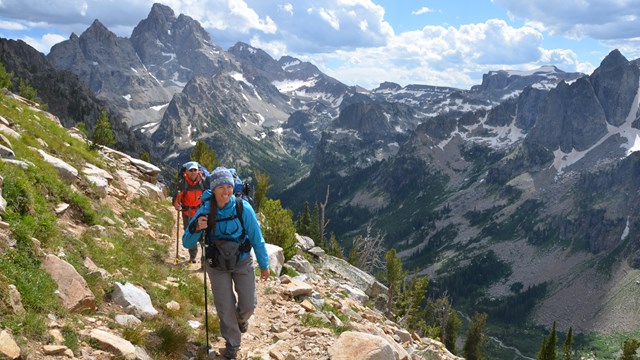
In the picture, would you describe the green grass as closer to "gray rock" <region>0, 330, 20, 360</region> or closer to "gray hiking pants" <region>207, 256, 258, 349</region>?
"gray rock" <region>0, 330, 20, 360</region>

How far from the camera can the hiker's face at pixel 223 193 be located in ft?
32.6

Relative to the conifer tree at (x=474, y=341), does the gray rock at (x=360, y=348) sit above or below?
above

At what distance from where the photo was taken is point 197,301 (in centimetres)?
1352

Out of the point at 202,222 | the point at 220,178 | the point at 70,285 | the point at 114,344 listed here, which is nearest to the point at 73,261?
the point at 70,285

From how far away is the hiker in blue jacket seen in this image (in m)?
10.1

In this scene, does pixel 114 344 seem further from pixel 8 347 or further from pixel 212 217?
pixel 212 217

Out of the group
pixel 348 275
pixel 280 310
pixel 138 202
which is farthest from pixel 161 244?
pixel 348 275

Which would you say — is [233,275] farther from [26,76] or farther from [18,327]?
[26,76]

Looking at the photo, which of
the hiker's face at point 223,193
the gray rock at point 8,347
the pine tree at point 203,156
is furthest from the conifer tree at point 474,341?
the gray rock at point 8,347

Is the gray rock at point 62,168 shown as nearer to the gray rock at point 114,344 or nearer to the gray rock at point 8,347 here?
the gray rock at point 114,344

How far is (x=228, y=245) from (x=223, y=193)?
1.16 meters

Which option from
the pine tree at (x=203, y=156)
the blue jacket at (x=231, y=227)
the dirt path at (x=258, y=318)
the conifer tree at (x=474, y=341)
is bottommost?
the conifer tree at (x=474, y=341)

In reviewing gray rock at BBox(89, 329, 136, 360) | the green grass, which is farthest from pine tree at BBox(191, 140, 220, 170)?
gray rock at BBox(89, 329, 136, 360)

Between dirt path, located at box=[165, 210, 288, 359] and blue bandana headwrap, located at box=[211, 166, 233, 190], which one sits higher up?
blue bandana headwrap, located at box=[211, 166, 233, 190]
